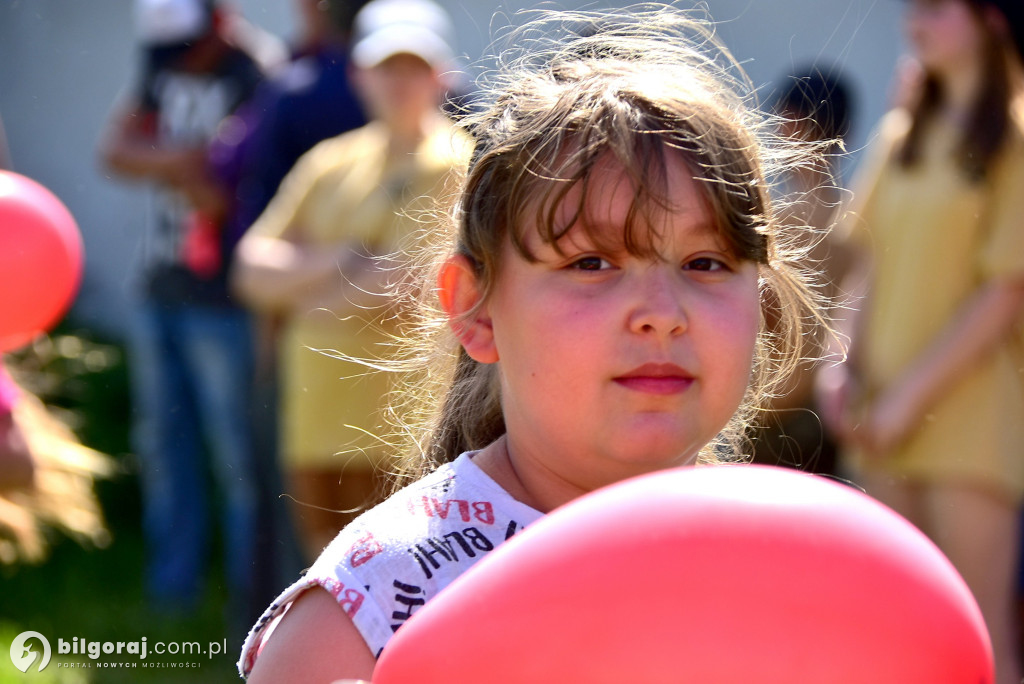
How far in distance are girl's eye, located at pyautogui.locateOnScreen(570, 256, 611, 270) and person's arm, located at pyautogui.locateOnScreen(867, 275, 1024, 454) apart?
131cm

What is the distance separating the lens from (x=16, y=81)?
2115 mm

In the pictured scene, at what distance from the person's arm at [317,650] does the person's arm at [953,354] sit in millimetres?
1492

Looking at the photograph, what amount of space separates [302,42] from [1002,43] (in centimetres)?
155

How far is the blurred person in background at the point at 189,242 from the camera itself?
9.43ft

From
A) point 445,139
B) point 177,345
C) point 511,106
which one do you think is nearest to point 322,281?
point 445,139

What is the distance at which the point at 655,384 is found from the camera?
3.31ft

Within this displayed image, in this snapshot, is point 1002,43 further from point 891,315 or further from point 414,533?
point 414,533

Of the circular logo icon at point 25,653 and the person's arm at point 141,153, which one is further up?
the person's arm at point 141,153

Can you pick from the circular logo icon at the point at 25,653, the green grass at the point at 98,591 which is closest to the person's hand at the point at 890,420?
the green grass at the point at 98,591

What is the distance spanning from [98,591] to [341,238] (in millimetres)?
1646

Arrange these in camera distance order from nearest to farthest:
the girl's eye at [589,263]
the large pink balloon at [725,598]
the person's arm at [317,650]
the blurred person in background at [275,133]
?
the large pink balloon at [725,598]
the person's arm at [317,650]
the girl's eye at [589,263]
the blurred person in background at [275,133]

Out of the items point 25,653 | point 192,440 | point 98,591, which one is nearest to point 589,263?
point 25,653

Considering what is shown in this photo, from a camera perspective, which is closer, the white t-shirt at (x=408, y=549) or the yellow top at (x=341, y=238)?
the white t-shirt at (x=408, y=549)

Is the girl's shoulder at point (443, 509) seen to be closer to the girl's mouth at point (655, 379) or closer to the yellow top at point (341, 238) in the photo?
the girl's mouth at point (655, 379)
